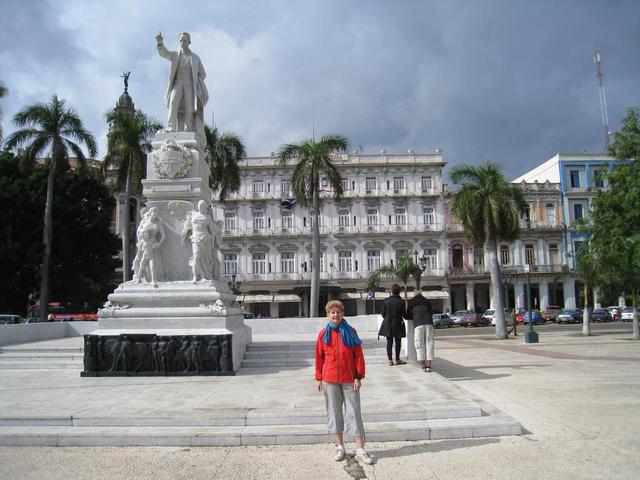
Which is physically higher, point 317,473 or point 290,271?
point 290,271

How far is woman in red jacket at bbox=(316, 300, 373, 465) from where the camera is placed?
484cm

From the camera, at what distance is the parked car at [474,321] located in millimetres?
38941

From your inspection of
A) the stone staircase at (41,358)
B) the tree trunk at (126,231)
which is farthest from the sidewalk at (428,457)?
the tree trunk at (126,231)

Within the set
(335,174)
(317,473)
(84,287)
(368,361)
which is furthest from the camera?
(84,287)

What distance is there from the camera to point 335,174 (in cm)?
2567

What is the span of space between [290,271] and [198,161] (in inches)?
1482

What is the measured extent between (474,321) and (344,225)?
51.8ft

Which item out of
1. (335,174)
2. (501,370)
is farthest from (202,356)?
(335,174)

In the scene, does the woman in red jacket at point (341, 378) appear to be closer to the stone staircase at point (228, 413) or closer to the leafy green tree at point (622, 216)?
the stone staircase at point (228, 413)

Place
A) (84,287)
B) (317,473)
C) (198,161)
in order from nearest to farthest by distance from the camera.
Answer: (317,473)
(198,161)
(84,287)

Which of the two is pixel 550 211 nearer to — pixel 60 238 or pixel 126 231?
pixel 126 231

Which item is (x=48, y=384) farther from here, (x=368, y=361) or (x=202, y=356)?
(x=368, y=361)

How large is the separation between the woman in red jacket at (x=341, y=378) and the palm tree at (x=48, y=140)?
83.1ft

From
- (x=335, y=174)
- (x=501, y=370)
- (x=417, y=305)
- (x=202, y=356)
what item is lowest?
(x=501, y=370)
